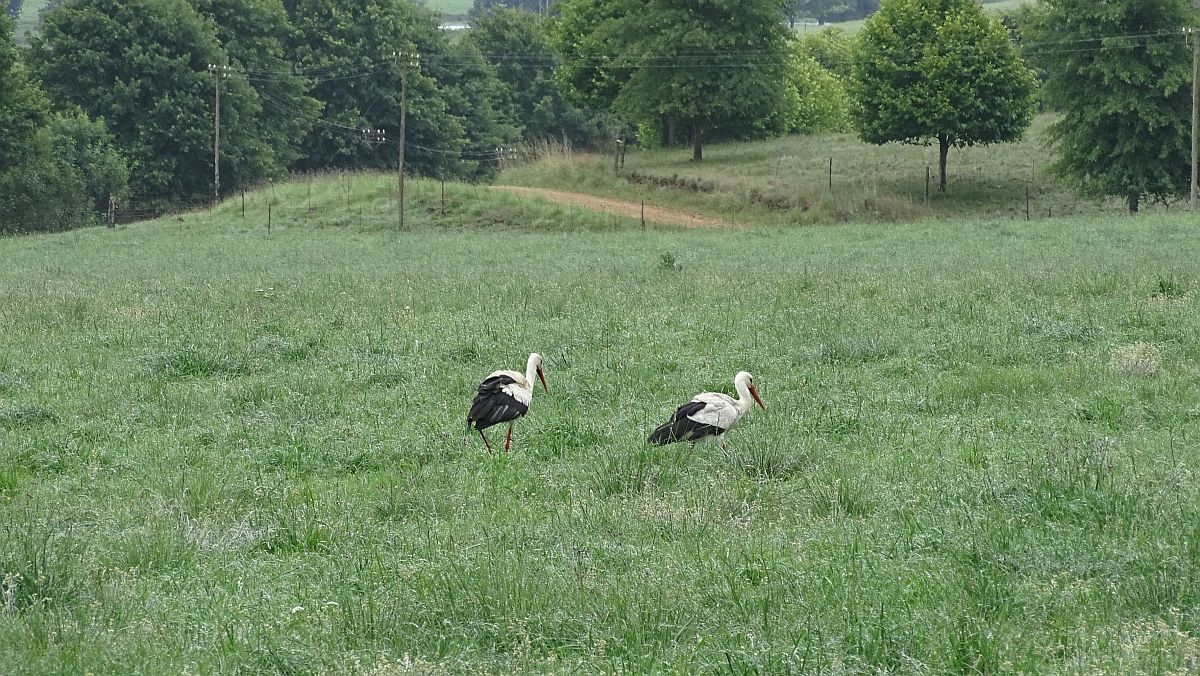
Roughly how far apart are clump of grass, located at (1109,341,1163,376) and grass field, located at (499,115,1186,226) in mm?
38007

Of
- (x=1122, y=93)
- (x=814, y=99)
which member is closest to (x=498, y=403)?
(x=1122, y=93)

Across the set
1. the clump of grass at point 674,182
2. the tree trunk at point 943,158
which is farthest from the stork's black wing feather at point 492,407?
the tree trunk at point 943,158

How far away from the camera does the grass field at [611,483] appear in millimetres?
5770

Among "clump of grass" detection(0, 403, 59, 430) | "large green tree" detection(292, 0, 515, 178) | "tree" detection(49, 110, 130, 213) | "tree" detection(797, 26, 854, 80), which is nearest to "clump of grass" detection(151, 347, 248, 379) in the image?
"clump of grass" detection(0, 403, 59, 430)

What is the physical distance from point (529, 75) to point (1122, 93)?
217 ft

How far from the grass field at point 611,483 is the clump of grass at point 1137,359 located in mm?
82

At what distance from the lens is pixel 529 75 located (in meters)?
111

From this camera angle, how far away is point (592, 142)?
367 ft

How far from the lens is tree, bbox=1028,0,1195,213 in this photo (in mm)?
53094

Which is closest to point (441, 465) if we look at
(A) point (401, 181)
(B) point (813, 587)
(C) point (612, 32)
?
(B) point (813, 587)

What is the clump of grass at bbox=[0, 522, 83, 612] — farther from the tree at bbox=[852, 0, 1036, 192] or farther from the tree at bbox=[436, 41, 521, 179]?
the tree at bbox=[436, 41, 521, 179]

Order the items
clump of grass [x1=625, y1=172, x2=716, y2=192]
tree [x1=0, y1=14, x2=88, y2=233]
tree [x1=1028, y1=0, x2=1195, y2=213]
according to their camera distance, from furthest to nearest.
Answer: tree [x1=0, y1=14, x2=88, y2=233] < clump of grass [x1=625, y1=172, x2=716, y2=192] < tree [x1=1028, y1=0, x2=1195, y2=213]

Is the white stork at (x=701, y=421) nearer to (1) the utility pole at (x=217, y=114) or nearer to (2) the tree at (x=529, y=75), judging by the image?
(1) the utility pole at (x=217, y=114)

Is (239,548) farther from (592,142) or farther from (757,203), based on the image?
(592,142)
